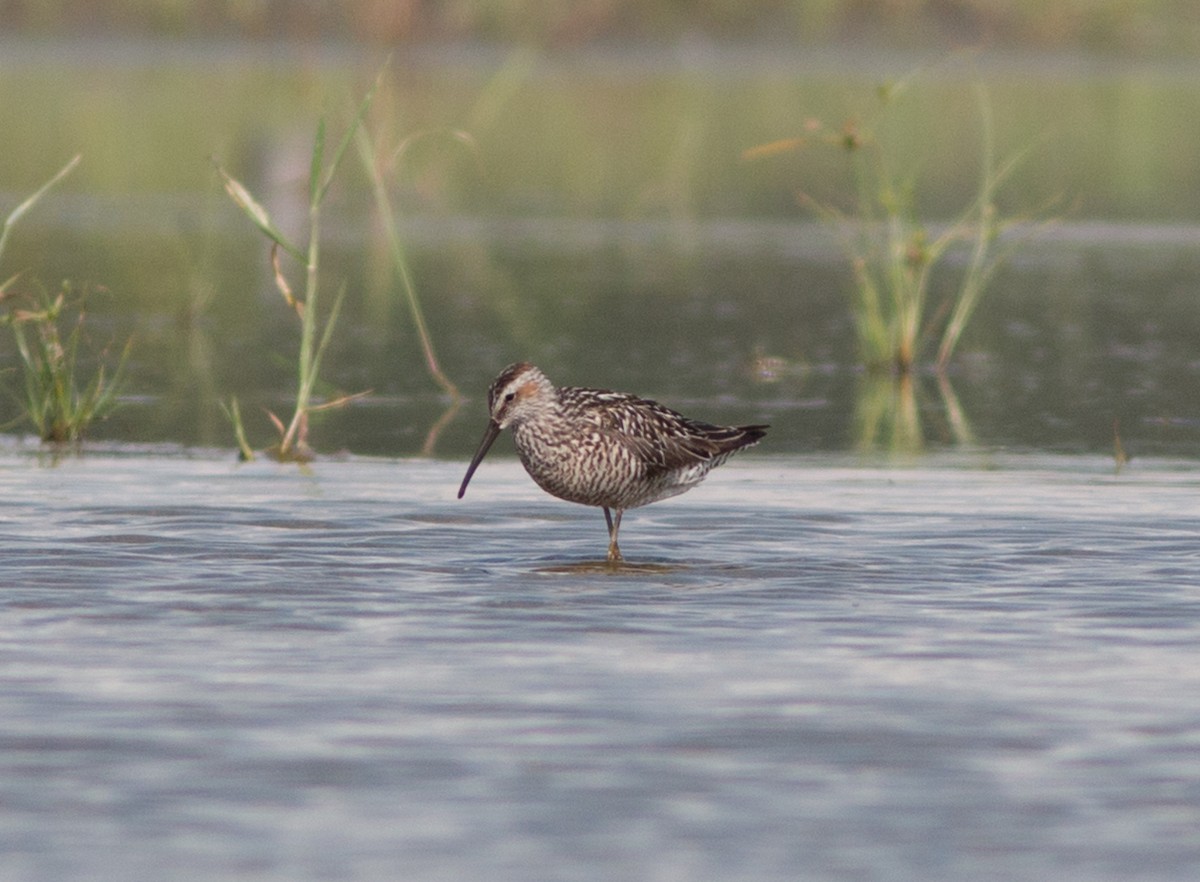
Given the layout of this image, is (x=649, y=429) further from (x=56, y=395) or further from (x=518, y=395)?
(x=56, y=395)

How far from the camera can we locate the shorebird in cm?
1002

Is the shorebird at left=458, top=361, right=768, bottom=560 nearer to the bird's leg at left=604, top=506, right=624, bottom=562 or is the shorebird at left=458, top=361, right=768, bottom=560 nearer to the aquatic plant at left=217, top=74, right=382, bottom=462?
the bird's leg at left=604, top=506, right=624, bottom=562

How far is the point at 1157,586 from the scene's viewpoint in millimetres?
9133

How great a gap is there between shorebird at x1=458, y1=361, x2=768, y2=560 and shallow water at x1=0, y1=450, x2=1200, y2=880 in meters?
0.26

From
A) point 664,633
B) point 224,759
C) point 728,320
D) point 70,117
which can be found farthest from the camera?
point 70,117

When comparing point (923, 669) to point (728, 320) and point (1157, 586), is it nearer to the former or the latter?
point (1157, 586)

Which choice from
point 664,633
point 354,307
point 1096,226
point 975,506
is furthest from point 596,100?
point 664,633

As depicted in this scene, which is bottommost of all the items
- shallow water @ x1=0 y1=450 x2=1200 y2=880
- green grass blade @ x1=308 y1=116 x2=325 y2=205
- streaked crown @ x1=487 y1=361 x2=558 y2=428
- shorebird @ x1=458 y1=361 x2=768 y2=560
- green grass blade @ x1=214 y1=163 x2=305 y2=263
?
shallow water @ x1=0 y1=450 x2=1200 y2=880

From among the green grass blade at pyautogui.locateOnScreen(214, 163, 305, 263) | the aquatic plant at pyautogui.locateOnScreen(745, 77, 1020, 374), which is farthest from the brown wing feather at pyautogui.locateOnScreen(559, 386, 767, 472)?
the aquatic plant at pyautogui.locateOnScreen(745, 77, 1020, 374)

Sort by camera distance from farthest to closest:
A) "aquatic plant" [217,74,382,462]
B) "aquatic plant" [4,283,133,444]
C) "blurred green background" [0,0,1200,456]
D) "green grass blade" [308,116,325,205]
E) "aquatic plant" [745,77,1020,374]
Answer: "blurred green background" [0,0,1200,456] → "aquatic plant" [745,77,1020,374] → "aquatic plant" [4,283,133,444] → "aquatic plant" [217,74,382,462] → "green grass blade" [308,116,325,205]

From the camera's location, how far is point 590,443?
10047 millimetres

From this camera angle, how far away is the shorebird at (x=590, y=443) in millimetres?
10023

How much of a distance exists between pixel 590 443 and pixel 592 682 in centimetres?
264

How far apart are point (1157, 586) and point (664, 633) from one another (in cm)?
205
